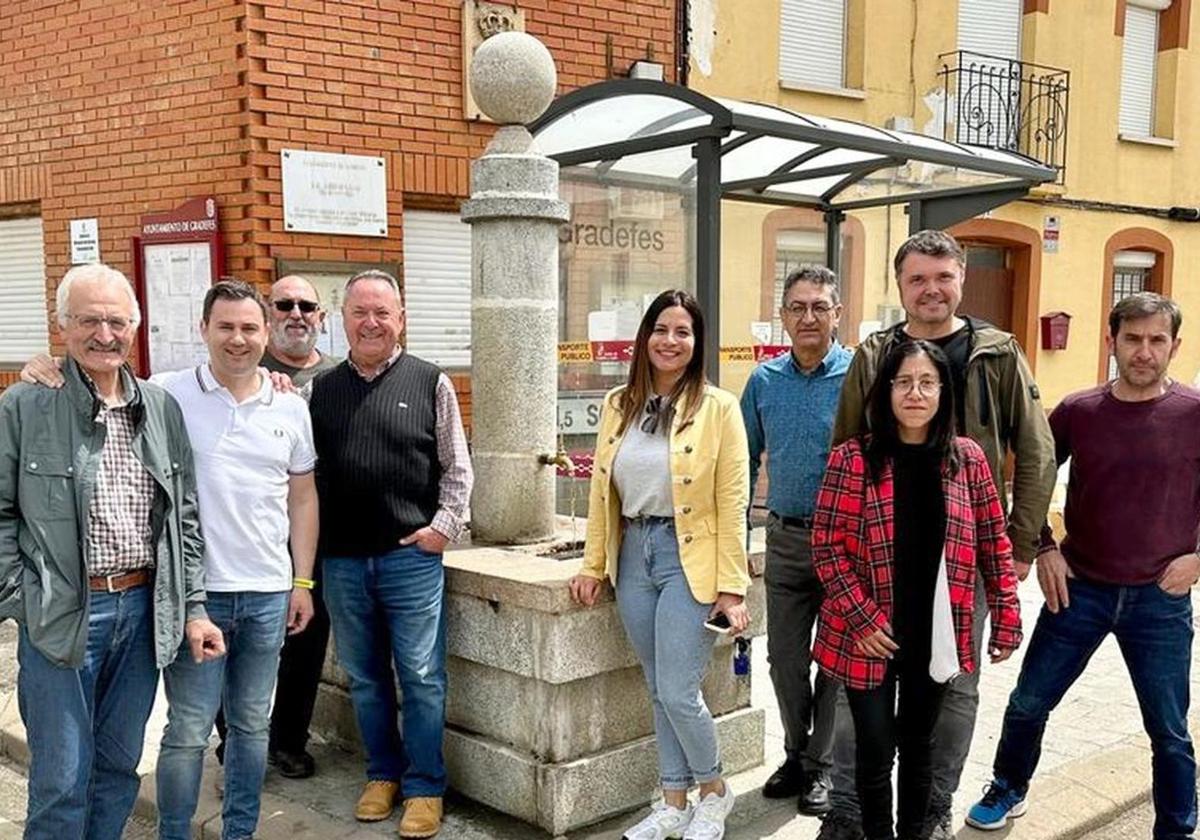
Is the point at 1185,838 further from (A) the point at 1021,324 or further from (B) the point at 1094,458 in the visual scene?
(A) the point at 1021,324

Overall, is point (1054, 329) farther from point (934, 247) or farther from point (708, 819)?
point (708, 819)

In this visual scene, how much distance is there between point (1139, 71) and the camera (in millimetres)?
12320

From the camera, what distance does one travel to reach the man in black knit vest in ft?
11.7

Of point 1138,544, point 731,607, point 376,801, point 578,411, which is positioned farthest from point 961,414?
point 578,411

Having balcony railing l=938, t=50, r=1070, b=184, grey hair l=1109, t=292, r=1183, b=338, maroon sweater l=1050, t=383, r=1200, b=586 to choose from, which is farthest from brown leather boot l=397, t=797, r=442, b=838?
balcony railing l=938, t=50, r=1070, b=184

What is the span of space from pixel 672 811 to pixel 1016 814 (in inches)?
51.3

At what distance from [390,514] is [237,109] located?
12.6ft

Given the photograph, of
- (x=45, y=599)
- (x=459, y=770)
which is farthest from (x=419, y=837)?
(x=45, y=599)

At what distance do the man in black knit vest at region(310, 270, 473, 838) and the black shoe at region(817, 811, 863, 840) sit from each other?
1297 mm

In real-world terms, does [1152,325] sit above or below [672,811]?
above

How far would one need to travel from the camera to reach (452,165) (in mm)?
7211

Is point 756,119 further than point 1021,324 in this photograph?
No

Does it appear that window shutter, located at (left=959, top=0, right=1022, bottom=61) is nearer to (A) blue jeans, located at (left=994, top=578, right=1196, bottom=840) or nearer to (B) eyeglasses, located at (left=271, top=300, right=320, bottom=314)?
(A) blue jeans, located at (left=994, top=578, right=1196, bottom=840)

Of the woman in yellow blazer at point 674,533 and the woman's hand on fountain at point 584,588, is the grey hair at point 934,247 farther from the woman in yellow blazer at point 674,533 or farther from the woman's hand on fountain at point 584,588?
the woman's hand on fountain at point 584,588
